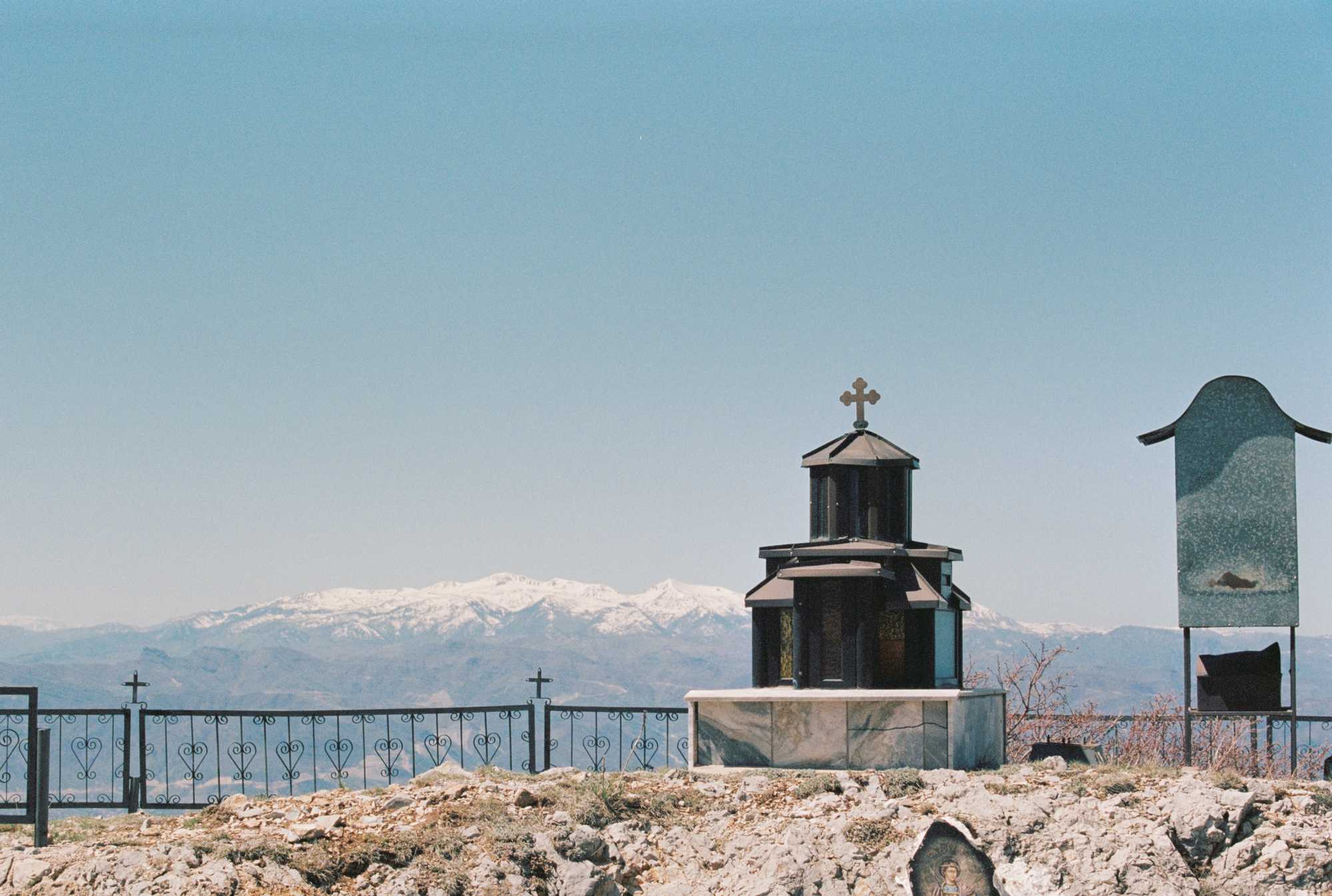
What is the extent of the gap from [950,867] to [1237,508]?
548 centimetres

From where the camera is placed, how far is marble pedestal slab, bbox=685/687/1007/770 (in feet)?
48.0

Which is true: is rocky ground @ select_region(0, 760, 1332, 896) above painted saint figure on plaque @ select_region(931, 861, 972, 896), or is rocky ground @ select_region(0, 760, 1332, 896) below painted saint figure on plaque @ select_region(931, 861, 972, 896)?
above

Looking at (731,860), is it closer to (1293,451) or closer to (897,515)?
(897,515)

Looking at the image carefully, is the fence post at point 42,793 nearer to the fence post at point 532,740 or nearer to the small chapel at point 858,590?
the fence post at point 532,740

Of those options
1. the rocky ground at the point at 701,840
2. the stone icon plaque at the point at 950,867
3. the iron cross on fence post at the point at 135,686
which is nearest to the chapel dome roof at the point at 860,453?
the rocky ground at the point at 701,840

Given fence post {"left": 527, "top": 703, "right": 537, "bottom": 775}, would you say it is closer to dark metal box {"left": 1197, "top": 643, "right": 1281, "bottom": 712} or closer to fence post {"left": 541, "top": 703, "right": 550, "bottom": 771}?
fence post {"left": 541, "top": 703, "right": 550, "bottom": 771}

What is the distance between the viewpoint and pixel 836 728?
14891 millimetres

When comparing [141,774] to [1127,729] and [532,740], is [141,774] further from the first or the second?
[1127,729]

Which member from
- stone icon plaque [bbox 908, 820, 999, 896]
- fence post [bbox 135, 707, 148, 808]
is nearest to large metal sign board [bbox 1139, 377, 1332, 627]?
stone icon plaque [bbox 908, 820, 999, 896]

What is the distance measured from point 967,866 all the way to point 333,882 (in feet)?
17.2

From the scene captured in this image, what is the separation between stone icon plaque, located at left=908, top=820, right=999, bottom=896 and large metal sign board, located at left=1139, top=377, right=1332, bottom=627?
4.34 meters

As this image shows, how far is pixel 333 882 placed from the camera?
37.6 ft

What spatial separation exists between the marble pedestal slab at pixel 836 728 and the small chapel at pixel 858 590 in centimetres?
43

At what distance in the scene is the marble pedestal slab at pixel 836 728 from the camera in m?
14.6
